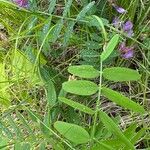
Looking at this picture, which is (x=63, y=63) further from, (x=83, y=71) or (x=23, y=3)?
(x=83, y=71)

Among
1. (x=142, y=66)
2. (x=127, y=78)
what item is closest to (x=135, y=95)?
(x=142, y=66)

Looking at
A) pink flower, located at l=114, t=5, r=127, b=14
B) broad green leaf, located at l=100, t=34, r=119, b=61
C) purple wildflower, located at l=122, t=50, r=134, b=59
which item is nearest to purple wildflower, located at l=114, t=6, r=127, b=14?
pink flower, located at l=114, t=5, r=127, b=14

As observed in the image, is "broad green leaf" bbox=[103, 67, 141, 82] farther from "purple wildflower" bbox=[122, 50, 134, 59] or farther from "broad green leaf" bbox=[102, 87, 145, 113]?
"purple wildflower" bbox=[122, 50, 134, 59]

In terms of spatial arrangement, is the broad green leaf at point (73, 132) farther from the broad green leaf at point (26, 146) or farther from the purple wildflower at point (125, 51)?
the purple wildflower at point (125, 51)

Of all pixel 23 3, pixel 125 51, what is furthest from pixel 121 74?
pixel 23 3

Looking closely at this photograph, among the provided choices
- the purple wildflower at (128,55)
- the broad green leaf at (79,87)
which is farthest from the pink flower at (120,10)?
the broad green leaf at (79,87)

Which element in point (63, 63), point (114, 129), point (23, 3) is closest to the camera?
point (114, 129)
